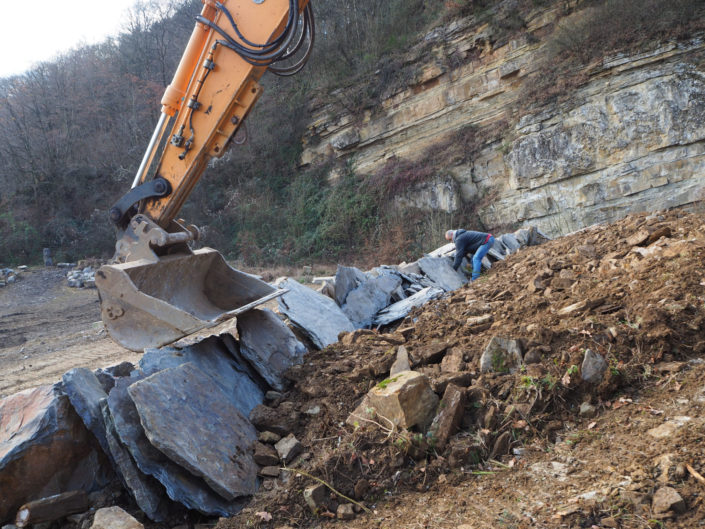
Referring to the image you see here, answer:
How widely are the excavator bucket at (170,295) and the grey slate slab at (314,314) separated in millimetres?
439

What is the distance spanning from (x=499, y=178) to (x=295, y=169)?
964 centimetres

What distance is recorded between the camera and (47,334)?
928 cm

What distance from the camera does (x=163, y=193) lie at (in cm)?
432

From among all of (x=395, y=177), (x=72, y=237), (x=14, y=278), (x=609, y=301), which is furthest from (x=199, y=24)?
(x=72, y=237)

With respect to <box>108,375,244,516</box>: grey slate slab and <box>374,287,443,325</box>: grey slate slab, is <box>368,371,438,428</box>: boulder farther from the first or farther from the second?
<box>374,287,443,325</box>: grey slate slab

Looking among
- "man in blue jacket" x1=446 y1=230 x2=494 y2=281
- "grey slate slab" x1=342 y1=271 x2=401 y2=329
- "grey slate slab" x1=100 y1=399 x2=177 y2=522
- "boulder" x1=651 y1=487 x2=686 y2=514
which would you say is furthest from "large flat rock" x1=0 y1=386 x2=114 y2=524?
"man in blue jacket" x1=446 y1=230 x2=494 y2=281

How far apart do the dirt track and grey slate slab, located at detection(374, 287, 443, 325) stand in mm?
3446

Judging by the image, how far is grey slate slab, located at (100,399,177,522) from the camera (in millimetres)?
2666

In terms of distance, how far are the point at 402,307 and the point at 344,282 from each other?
0.88m

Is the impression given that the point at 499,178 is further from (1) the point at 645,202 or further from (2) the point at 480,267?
(2) the point at 480,267

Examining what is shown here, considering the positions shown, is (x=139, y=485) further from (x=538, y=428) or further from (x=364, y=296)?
(x=364, y=296)

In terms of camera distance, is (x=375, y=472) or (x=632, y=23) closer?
(x=375, y=472)

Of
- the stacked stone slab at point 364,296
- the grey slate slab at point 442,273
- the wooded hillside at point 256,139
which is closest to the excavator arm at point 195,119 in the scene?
the stacked stone slab at point 364,296

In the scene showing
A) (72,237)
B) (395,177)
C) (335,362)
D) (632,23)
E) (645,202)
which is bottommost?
(645,202)
